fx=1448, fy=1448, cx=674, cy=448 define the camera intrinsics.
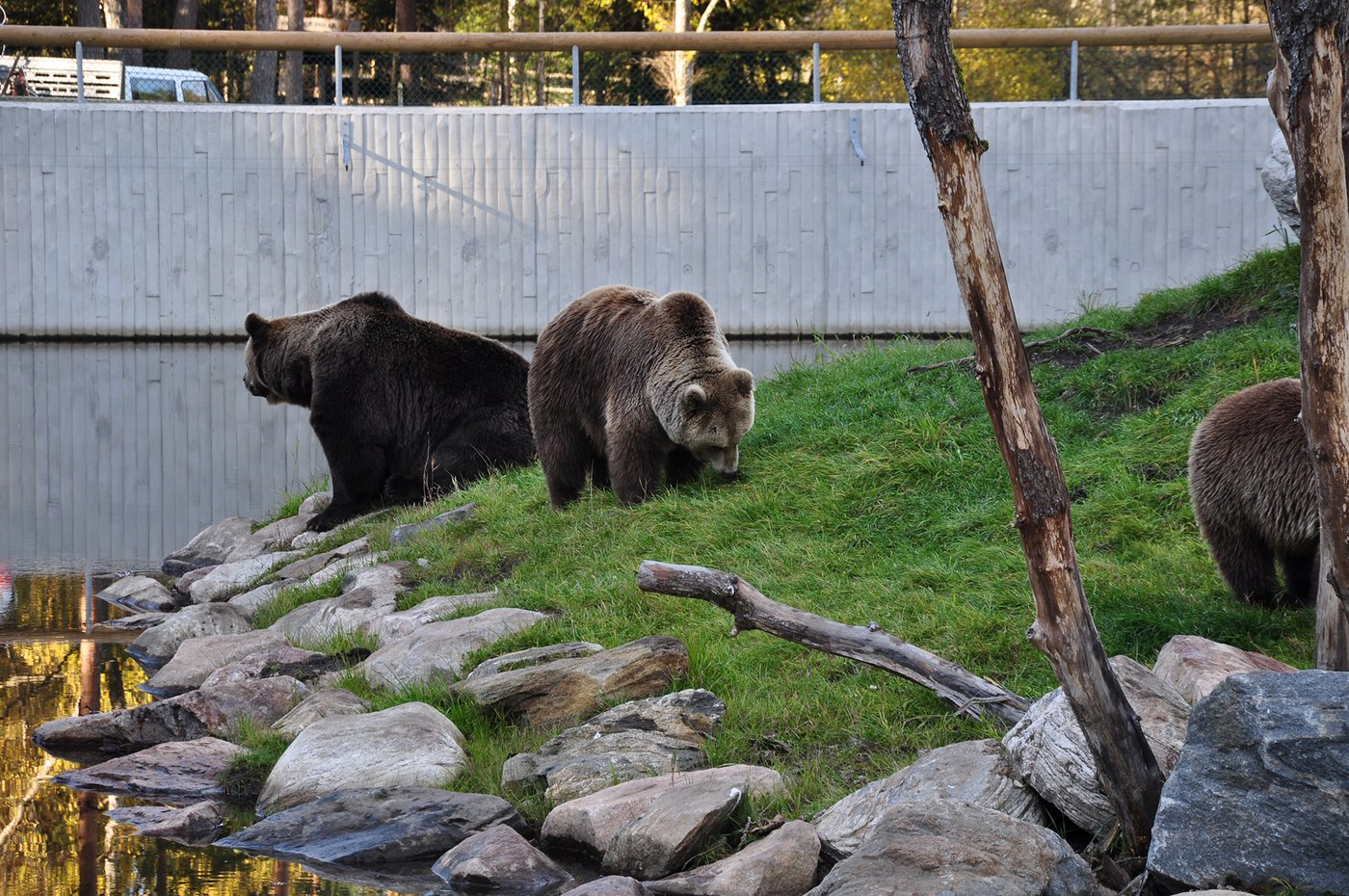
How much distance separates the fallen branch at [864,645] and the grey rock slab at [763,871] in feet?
2.52

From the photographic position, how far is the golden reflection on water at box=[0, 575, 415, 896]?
13.9ft

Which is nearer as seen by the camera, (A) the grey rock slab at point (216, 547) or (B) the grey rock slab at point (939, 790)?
(B) the grey rock slab at point (939, 790)

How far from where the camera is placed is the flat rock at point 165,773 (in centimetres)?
511

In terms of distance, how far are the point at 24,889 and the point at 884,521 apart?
13.3 ft

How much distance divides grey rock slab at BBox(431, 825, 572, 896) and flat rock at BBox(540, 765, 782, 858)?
110mm

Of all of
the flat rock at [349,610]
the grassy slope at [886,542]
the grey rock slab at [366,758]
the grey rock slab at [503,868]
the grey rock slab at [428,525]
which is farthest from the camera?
the grey rock slab at [428,525]

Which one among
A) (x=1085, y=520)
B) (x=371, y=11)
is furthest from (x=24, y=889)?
(x=371, y=11)

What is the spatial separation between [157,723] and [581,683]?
71.3 inches

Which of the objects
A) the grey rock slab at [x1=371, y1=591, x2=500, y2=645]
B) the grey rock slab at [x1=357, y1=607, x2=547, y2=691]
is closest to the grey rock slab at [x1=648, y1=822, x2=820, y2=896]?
the grey rock slab at [x1=357, y1=607, x2=547, y2=691]

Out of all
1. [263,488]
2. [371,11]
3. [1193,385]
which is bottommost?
[263,488]

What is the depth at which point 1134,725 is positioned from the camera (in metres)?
3.71

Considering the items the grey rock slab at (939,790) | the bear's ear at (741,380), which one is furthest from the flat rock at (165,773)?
the bear's ear at (741,380)

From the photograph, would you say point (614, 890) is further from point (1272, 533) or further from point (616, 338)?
point (616, 338)

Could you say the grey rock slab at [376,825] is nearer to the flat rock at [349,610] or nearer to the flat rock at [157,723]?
the flat rock at [157,723]
